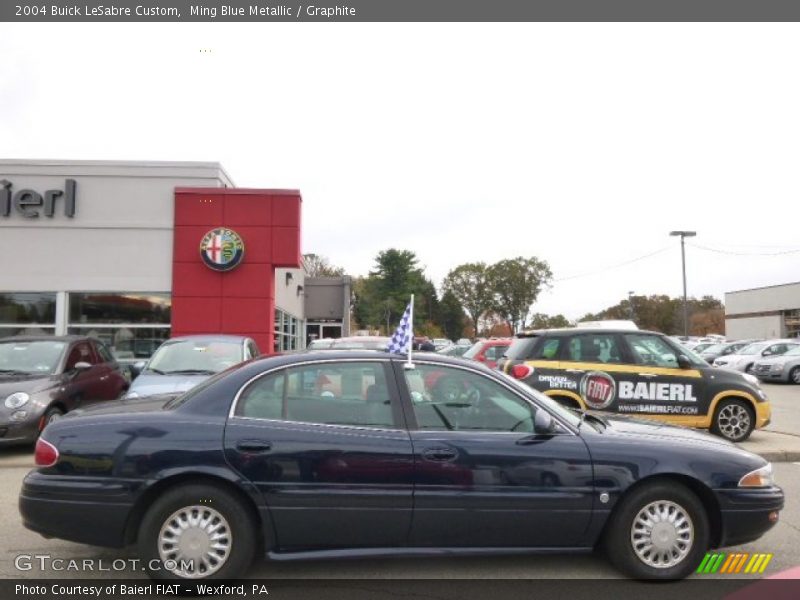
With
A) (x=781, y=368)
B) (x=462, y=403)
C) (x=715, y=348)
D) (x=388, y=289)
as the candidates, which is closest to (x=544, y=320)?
(x=388, y=289)

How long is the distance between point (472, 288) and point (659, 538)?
75.9 metres

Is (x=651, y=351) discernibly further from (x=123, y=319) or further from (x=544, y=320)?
(x=544, y=320)

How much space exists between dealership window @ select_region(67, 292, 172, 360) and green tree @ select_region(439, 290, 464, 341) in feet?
235

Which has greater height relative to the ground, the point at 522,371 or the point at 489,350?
the point at 489,350

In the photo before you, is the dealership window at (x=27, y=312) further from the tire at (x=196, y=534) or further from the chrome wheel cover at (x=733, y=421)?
the chrome wheel cover at (x=733, y=421)

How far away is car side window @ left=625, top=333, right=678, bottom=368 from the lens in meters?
9.02

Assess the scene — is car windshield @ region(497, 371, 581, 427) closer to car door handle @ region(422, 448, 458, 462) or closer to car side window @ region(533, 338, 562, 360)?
car door handle @ region(422, 448, 458, 462)

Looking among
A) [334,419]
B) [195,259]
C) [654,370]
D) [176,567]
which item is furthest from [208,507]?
[195,259]

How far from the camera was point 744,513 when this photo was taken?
4277 mm

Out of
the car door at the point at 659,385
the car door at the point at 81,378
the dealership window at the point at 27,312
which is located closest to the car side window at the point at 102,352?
the car door at the point at 81,378

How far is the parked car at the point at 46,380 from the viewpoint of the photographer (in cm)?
784

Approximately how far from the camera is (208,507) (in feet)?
13.0

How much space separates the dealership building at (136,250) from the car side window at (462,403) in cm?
1157

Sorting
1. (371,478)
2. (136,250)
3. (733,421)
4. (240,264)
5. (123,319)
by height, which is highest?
(136,250)
